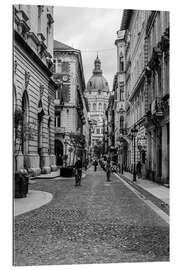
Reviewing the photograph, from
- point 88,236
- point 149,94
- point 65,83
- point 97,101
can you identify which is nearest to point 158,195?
point 97,101

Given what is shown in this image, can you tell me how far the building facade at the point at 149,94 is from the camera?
13.2m

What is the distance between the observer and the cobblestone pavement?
16.7 feet

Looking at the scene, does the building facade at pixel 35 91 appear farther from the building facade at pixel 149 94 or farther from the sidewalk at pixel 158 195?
the sidewalk at pixel 158 195

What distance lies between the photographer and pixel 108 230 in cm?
667

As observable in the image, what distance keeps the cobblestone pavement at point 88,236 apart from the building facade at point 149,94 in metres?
3.14

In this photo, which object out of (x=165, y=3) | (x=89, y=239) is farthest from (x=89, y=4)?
(x=89, y=239)

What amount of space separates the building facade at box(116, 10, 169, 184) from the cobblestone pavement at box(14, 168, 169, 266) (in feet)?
10.3

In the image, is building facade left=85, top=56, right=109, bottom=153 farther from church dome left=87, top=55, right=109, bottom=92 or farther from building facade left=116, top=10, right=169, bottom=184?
building facade left=116, top=10, right=169, bottom=184

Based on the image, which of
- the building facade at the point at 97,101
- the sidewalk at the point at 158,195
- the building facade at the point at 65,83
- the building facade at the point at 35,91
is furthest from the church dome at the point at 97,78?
the sidewalk at the point at 158,195

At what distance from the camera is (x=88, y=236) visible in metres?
6.15

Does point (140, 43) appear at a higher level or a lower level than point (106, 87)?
higher

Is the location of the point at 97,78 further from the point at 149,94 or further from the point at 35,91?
the point at 149,94
